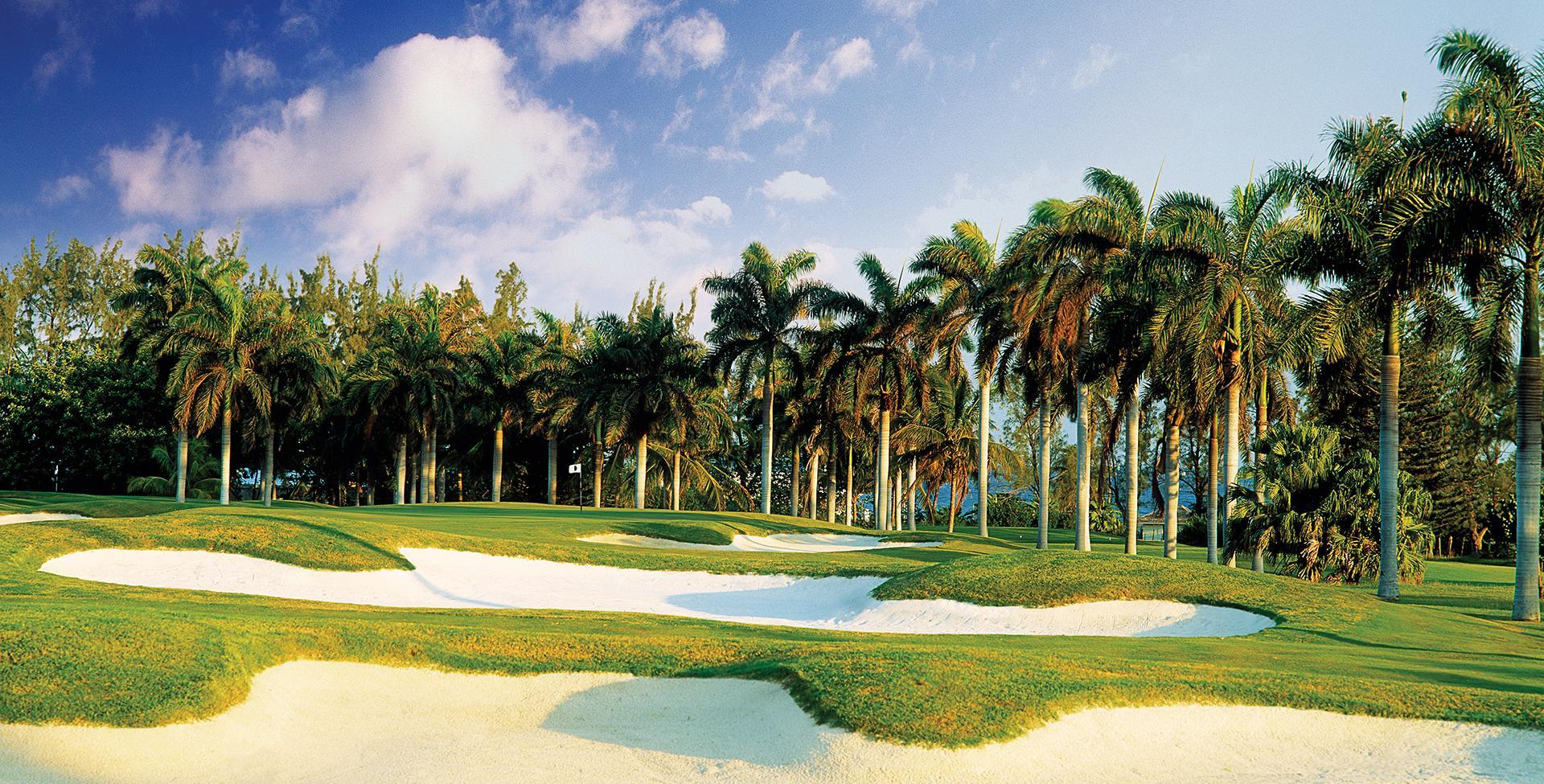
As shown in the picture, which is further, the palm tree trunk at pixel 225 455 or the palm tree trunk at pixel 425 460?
the palm tree trunk at pixel 425 460

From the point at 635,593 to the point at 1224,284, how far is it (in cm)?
1754

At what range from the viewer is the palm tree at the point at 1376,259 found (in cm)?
1942

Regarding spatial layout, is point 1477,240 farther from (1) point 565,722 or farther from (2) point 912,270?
(2) point 912,270

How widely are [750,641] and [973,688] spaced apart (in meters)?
3.70

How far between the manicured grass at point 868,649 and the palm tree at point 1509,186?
263cm

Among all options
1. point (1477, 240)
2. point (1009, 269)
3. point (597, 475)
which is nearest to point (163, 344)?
point (597, 475)

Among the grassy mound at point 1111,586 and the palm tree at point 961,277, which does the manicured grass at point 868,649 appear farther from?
the palm tree at point 961,277

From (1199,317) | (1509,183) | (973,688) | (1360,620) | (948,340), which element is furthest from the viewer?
(948,340)

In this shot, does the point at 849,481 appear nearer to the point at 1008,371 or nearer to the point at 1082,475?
the point at 1008,371

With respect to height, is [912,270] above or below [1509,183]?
above

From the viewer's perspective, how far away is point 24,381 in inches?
2169

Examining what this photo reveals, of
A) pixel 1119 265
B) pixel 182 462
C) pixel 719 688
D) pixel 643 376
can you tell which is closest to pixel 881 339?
pixel 643 376

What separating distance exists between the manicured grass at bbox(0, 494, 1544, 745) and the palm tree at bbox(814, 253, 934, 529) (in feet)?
77.9

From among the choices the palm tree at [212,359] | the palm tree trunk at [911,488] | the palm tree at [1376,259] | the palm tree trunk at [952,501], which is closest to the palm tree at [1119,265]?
the palm tree at [1376,259]
